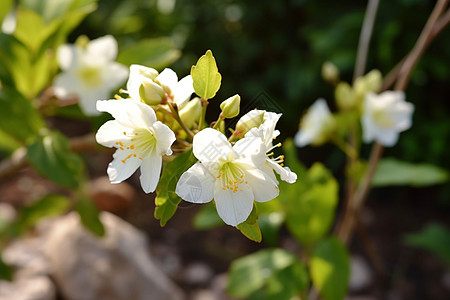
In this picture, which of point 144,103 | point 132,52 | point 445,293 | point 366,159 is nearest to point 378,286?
point 445,293

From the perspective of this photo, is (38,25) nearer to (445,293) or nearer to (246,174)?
(246,174)

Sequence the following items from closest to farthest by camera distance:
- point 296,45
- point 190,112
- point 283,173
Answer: point 283,173
point 190,112
point 296,45

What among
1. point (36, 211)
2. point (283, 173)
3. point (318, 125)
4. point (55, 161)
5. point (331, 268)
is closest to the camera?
point (283, 173)

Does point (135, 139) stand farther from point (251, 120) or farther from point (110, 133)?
point (251, 120)

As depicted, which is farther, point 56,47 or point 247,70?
point 247,70

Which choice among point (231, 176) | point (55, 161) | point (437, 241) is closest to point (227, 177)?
point (231, 176)

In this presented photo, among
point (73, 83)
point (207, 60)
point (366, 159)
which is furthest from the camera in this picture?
point (366, 159)

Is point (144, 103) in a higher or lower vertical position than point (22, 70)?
lower
